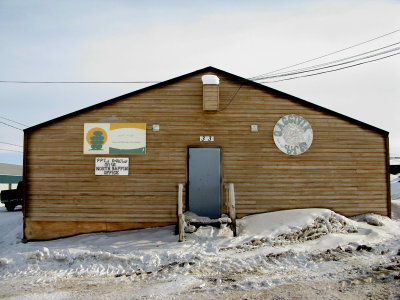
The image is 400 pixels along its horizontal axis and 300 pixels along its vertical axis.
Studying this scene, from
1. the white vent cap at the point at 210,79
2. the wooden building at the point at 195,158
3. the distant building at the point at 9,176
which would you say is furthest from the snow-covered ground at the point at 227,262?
the distant building at the point at 9,176

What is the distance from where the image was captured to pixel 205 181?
11.1 m

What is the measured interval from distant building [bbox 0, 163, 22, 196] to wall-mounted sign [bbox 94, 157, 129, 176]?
33.8 meters

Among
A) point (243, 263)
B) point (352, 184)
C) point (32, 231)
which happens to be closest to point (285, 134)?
point (352, 184)

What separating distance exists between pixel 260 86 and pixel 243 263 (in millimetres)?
6421

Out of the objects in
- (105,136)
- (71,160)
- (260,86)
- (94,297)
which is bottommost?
(94,297)

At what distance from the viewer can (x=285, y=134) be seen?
448 inches

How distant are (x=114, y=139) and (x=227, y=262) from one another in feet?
19.7

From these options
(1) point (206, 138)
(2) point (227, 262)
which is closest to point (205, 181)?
(1) point (206, 138)

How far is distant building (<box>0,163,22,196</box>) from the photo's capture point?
131 ft

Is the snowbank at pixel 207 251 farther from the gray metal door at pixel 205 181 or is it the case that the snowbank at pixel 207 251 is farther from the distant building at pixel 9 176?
the distant building at pixel 9 176

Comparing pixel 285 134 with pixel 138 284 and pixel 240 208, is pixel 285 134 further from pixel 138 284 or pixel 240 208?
pixel 138 284

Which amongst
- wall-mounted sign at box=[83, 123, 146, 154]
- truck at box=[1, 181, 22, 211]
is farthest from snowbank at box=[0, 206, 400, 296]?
truck at box=[1, 181, 22, 211]

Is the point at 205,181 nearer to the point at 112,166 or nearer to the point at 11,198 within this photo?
the point at 112,166

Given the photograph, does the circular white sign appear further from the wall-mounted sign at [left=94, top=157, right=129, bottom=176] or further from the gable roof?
the wall-mounted sign at [left=94, top=157, right=129, bottom=176]
